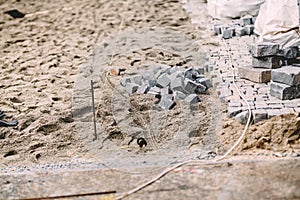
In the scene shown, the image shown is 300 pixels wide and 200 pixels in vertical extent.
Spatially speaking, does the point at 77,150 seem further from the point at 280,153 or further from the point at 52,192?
the point at 280,153

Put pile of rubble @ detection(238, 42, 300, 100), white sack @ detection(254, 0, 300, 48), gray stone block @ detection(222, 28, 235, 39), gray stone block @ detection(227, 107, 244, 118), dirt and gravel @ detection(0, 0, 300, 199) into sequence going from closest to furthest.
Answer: dirt and gravel @ detection(0, 0, 300, 199) → gray stone block @ detection(227, 107, 244, 118) → pile of rubble @ detection(238, 42, 300, 100) → white sack @ detection(254, 0, 300, 48) → gray stone block @ detection(222, 28, 235, 39)

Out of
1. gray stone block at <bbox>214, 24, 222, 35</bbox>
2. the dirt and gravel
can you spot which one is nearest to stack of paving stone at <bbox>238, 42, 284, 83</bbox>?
the dirt and gravel

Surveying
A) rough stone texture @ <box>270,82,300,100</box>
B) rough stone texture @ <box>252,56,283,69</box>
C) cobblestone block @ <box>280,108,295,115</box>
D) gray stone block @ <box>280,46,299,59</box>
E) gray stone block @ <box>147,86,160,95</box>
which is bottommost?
gray stone block @ <box>147,86,160,95</box>

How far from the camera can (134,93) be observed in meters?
5.63

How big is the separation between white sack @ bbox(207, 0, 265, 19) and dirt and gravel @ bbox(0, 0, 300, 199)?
24cm

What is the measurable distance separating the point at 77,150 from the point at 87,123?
49 cm

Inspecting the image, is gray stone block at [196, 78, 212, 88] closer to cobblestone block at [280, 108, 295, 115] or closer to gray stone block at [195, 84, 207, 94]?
gray stone block at [195, 84, 207, 94]

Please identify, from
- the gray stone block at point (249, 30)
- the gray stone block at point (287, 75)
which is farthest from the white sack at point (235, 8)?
the gray stone block at point (287, 75)

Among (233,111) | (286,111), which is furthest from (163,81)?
(286,111)

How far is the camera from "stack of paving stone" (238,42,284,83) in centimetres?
545

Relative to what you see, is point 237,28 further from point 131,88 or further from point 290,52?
point 131,88

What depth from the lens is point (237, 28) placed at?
7.20 m

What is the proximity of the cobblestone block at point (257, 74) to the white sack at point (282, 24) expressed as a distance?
854mm

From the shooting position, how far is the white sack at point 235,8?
306 inches
